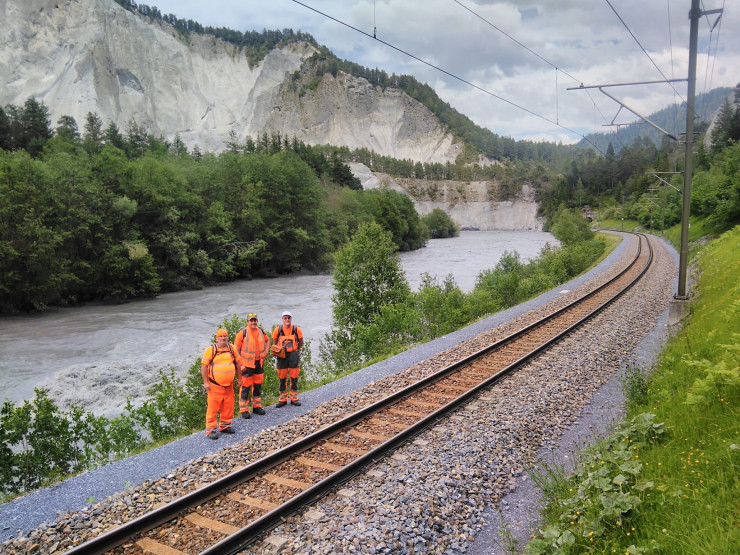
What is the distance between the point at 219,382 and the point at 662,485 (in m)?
6.67

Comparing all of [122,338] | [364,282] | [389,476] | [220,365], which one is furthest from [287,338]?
[122,338]

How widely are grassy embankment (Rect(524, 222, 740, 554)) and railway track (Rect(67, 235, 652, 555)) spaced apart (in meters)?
2.61

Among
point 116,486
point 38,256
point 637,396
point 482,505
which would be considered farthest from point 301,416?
point 38,256

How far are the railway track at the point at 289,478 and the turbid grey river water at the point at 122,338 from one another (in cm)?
1066

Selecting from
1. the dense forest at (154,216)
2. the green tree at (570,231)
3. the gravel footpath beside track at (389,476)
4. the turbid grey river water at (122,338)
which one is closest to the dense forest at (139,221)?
the dense forest at (154,216)

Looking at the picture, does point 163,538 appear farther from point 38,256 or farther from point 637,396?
point 38,256

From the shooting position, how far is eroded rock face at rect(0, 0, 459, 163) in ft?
351

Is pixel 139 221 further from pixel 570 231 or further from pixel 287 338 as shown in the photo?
pixel 570 231

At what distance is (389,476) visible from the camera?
647 cm

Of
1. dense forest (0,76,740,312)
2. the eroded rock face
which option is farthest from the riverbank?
the eroded rock face

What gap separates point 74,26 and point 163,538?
142868 millimetres

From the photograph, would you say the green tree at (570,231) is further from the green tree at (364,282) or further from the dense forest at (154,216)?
the green tree at (364,282)

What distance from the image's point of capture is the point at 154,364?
19.6 metres

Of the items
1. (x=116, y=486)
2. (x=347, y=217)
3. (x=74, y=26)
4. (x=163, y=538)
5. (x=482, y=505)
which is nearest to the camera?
(x=163, y=538)
